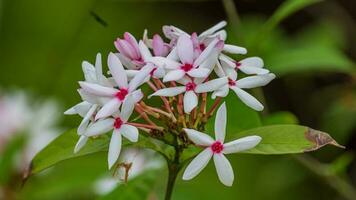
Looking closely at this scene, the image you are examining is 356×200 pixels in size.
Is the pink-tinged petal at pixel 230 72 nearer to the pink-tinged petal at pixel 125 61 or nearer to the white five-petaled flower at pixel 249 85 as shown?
the white five-petaled flower at pixel 249 85

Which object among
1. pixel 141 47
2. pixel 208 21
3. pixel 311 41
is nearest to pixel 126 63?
pixel 141 47

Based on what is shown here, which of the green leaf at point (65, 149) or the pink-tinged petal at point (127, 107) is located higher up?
the pink-tinged petal at point (127, 107)

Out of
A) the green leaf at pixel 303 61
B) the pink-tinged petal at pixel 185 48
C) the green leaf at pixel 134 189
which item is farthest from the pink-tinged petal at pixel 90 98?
the green leaf at pixel 303 61

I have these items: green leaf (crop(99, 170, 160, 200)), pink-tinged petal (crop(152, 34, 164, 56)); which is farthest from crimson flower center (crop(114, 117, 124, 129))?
green leaf (crop(99, 170, 160, 200))

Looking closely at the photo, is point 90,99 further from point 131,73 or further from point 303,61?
point 303,61

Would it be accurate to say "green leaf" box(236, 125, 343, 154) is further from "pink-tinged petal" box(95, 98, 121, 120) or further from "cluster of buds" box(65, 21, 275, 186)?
"pink-tinged petal" box(95, 98, 121, 120)

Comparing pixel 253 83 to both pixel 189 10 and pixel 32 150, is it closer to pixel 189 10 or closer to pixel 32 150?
pixel 32 150

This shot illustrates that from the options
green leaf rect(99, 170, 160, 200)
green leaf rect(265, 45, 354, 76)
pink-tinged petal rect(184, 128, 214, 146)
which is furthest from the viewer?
green leaf rect(265, 45, 354, 76)
